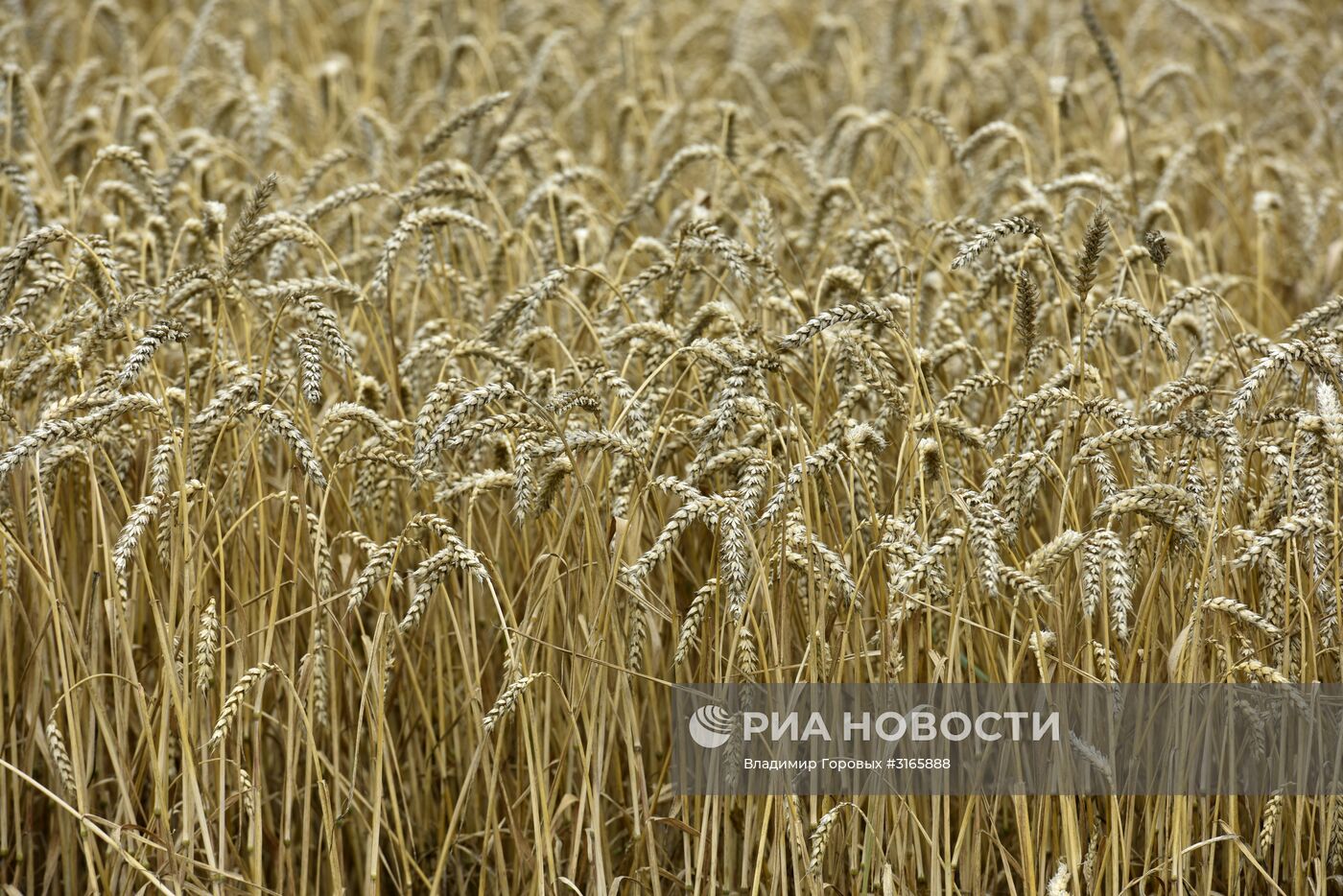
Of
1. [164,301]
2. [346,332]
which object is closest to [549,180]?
[346,332]

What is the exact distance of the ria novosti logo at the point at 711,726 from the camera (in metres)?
1.77

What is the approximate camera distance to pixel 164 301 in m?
2.04

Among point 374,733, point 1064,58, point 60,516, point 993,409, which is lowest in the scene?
point 374,733

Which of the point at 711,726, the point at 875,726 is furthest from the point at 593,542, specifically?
the point at 875,726

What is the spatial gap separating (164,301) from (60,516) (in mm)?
402

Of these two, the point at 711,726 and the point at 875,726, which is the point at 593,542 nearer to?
the point at 711,726

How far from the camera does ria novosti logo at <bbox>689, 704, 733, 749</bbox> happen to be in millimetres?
1769

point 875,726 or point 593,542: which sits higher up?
point 593,542

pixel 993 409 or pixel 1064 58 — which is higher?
pixel 1064 58

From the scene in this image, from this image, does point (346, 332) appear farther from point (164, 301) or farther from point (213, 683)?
point (213, 683)

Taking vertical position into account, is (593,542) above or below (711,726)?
above

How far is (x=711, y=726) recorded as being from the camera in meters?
1.79

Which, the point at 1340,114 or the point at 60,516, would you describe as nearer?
the point at 60,516

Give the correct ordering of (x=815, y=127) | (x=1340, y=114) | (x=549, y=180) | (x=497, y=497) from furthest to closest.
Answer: (x=815, y=127) → (x=1340, y=114) → (x=549, y=180) → (x=497, y=497)
